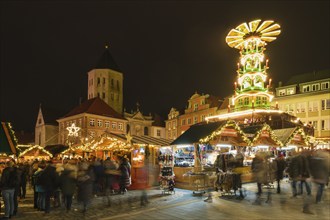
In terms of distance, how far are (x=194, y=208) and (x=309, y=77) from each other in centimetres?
3806

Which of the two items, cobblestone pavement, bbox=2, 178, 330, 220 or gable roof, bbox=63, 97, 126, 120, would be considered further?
gable roof, bbox=63, 97, 126, 120

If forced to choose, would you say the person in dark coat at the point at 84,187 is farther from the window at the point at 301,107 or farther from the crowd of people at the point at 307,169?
the window at the point at 301,107

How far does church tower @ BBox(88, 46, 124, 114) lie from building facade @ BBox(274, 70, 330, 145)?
36904 mm

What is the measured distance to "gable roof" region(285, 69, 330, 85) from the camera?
41875 millimetres

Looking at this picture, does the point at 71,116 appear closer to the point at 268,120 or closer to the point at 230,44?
the point at 230,44

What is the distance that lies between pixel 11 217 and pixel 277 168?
10689 mm

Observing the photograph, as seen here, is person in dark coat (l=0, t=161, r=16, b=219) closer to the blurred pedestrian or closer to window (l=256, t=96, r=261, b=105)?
the blurred pedestrian

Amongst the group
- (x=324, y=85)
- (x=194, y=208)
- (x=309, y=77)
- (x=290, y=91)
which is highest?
(x=309, y=77)

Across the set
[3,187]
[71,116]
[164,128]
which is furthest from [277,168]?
[164,128]

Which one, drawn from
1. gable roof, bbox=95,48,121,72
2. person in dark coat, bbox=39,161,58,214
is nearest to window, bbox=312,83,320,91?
person in dark coat, bbox=39,161,58,214

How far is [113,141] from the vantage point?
66.6 feet

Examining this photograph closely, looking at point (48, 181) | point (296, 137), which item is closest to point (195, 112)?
point (296, 137)

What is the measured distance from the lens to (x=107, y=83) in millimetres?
71875

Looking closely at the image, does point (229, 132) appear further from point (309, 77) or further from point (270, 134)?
point (309, 77)
